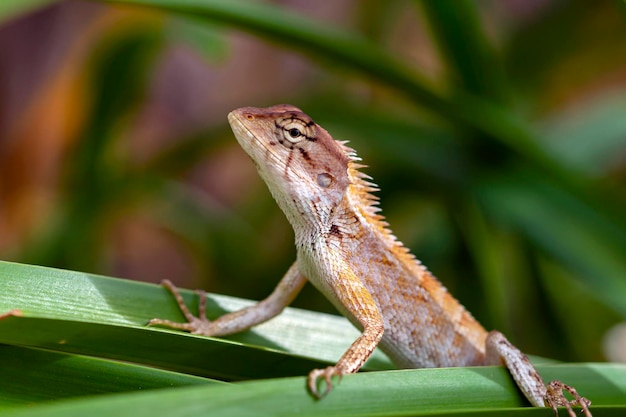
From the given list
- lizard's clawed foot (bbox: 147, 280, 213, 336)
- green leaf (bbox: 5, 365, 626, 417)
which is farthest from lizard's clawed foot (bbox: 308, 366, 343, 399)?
lizard's clawed foot (bbox: 147, 280, 213, 336)

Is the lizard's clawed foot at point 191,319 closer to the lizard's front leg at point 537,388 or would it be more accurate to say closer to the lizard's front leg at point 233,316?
the lizard's front leg at point 233,316

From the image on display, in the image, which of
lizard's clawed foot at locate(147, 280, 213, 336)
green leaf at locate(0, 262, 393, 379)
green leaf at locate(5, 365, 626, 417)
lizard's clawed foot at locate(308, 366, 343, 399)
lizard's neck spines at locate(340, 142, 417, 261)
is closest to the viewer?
green leaf at locate(5, 365, 626, 417)

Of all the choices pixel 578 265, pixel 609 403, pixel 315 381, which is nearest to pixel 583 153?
pixel 578 265

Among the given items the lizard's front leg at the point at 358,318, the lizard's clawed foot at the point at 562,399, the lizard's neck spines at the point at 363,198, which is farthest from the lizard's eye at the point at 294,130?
the lizard's clawed foot at the point at 562,399

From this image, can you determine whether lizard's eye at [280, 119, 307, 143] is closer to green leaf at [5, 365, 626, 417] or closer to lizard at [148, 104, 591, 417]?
lizard at [148, 104, 591, 417]

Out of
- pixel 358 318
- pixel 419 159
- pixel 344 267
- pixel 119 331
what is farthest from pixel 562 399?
pixel 419 159

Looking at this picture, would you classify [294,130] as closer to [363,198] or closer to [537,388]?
[363,198]
